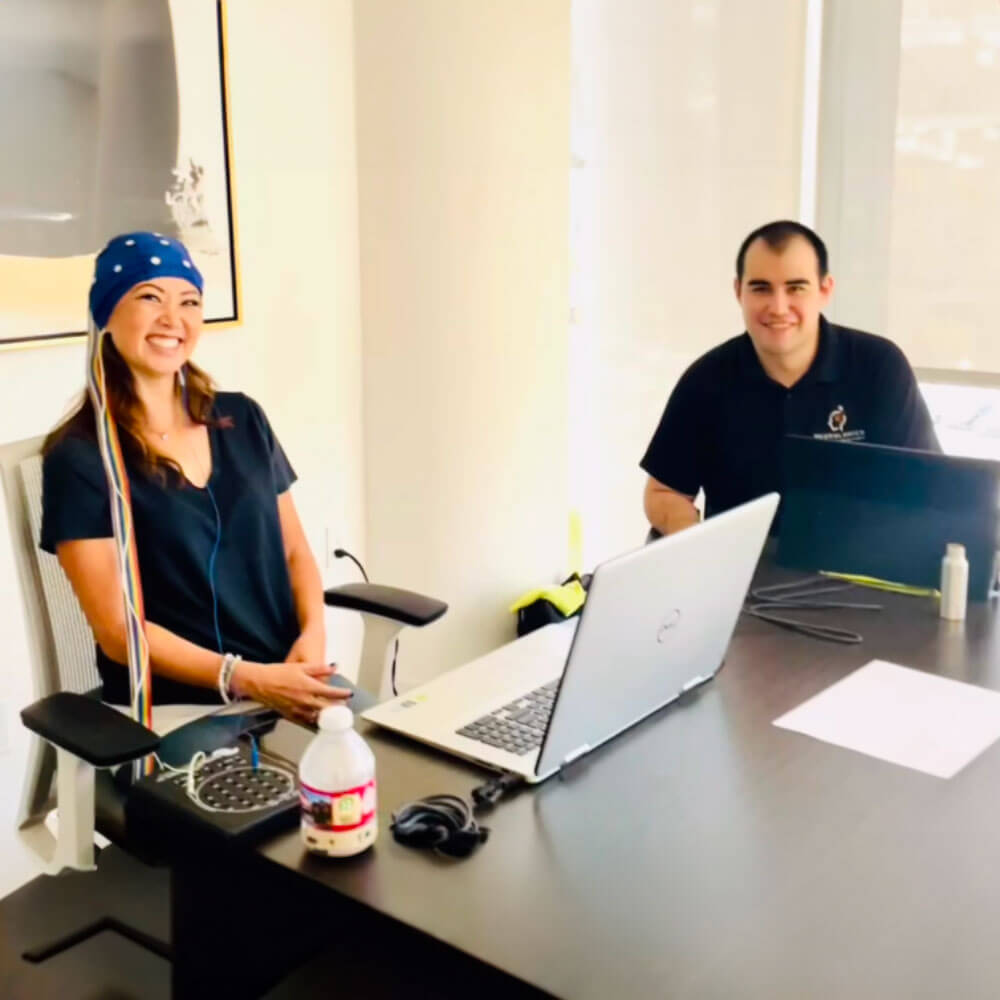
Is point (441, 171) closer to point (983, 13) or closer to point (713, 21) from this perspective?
point (713, 21)

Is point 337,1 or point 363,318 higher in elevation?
point 337,1

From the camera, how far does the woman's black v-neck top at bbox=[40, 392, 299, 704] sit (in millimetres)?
1712

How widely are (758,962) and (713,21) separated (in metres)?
2.94

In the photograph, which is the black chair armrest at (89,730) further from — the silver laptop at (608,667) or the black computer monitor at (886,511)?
the black computer monitor at (886,511)

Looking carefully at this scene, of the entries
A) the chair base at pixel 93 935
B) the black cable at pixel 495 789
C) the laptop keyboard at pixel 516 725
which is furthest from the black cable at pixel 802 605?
the chair base at pixel 93 935

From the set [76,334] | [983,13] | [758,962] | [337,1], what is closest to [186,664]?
[76,334]

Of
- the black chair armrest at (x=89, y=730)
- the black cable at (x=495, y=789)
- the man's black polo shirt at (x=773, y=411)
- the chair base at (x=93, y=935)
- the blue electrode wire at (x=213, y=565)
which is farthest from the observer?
the man's black polo shirt at (x=773, y=411)

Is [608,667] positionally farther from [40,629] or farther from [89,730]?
[40,629]

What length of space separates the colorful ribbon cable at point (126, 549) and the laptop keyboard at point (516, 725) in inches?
20.4

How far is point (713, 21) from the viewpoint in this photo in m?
3.30

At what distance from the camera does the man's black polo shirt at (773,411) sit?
7.94ft

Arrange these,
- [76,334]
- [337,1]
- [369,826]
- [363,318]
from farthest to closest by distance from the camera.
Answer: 1. [363,318]
2. [337,1]
3. [76,334]
4. [369,826]

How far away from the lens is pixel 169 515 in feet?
5.98

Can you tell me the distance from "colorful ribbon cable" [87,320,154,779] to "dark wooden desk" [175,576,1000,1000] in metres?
0.42
